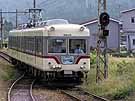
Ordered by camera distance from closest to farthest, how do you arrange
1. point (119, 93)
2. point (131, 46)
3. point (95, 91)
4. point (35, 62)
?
point (119, 93)
point (95, 91)
point (35, 62)
point (131, 46)

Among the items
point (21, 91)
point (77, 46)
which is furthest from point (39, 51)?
point (21, 91)

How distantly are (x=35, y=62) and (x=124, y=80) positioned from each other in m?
4.49

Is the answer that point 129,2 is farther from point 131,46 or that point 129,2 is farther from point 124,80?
point 124,80

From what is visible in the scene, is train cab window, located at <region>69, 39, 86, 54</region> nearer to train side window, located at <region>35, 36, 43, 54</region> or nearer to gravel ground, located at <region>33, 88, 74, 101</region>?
train side window, located at <region>35, 36, 43, 54</region>

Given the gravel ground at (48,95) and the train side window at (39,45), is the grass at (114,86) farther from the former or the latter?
the train side window at (39,45)

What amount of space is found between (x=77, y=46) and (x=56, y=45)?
0.88 m

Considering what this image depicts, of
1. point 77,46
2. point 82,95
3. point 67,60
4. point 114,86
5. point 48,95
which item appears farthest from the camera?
point 77,46

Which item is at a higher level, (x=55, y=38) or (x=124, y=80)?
(x=55, y=38)

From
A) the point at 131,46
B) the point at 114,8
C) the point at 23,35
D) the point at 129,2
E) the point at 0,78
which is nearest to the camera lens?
the point at 0,78

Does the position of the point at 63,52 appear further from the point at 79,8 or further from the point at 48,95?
the point at 79,8

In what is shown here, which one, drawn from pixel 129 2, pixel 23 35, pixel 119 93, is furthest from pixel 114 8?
pixel 119 93

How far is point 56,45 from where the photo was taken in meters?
18.3

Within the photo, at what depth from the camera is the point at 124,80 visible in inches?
688

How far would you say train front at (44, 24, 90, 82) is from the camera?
59.2 feet
